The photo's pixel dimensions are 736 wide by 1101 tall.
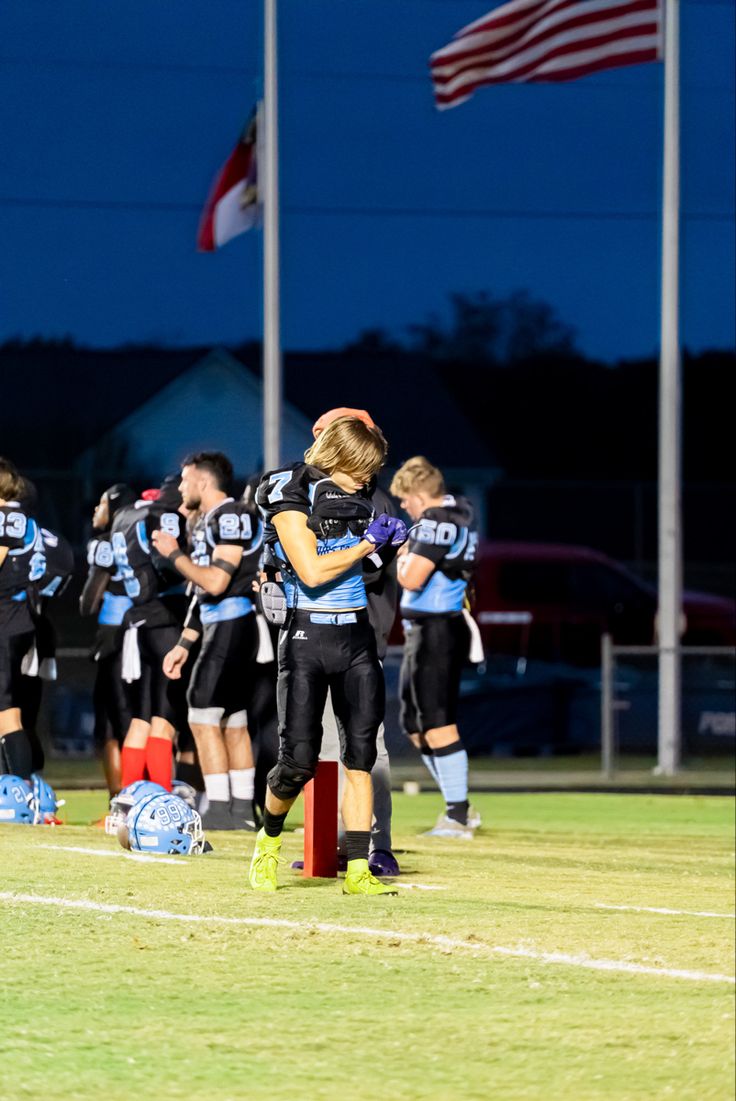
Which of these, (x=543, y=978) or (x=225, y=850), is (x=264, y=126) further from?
(x=543, y=978)

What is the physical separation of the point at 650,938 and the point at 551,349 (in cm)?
4288

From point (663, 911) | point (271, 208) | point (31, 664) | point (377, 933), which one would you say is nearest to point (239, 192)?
point (271, 208)

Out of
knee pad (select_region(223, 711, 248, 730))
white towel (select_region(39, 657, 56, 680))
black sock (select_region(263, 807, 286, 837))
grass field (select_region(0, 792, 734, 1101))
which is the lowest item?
grass field (select_region(0, 792, 734, 1101))

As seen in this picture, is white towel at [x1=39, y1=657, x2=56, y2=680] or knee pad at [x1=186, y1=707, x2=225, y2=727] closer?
knee pad at [x1=186, y1=707, x2=225, y2=727]

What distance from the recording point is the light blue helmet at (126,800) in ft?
30.8

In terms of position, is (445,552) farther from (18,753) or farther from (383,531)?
(383,531)

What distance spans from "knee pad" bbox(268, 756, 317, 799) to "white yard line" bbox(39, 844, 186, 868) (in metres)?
1.23

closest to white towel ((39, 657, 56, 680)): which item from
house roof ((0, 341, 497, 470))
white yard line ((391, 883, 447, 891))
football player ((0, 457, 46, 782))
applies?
football player ((0, 457, 46, 782))

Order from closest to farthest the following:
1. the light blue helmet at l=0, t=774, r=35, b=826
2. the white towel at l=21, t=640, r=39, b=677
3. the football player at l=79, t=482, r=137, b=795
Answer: the light blue helmet at l=0, t=774, r=35, b=826 → the white towel at l=21, t=640, r=39, b=677 → the football player at l=79, t=482, r=137, b=795

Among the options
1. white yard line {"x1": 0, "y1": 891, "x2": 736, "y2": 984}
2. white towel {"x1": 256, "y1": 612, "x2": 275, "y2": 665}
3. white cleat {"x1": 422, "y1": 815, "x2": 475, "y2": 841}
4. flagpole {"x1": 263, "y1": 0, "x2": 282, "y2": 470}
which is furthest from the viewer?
flagpole {"x1": 263, "y1": 0, "x2": 282, "y2": 470}

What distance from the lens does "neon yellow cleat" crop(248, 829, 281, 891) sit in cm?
772

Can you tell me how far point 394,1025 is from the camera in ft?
17.4

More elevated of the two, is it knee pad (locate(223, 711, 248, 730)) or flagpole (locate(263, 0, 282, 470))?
flagpole (locate(263, 0, 282, 470))

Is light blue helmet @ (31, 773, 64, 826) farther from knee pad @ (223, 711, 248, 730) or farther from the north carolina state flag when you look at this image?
the north carolina state flag
